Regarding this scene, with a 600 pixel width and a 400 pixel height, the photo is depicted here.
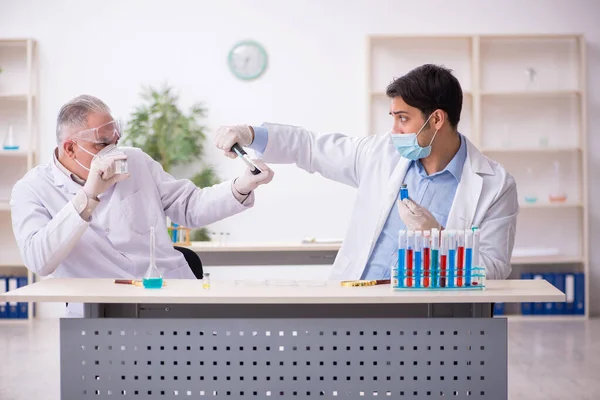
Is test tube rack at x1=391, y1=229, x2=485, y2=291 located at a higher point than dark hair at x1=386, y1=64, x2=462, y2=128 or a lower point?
lower

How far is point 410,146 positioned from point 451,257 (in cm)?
71

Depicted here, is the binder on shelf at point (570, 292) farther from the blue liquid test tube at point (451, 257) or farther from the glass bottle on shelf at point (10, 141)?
the glass bottle on shelf at point (10, 141)

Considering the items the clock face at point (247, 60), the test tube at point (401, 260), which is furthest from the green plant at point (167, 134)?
the test tube at point (401, 260)

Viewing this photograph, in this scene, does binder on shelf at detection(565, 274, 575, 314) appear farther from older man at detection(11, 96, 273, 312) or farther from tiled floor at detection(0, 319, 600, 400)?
older man at detection(11, 96, 273, 312)

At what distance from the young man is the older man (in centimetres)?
40

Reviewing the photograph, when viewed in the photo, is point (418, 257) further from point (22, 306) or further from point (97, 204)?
point (22, 306)

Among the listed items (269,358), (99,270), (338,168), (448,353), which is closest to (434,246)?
(448,353)

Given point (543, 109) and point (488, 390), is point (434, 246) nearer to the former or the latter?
point (488, 390)

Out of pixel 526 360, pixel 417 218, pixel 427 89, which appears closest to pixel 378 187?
pixel 427 89

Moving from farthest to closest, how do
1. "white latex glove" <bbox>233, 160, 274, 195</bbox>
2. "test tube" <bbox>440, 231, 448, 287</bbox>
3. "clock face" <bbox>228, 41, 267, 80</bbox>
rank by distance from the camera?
"clock face" <bbox>228, 41, 267, 80</bbox>
"white latex glove" <bbox>233, 160, 274, 195</bbox>
"test tube" <bbox>440, 231, 448, 287</bbox>

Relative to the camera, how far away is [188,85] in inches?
251

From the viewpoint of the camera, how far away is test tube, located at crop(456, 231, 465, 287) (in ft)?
7.79

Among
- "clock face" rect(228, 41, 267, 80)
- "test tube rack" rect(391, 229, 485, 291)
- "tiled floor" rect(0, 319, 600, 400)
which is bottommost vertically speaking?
"tiled floor" rect(0, 319, 600, 400)

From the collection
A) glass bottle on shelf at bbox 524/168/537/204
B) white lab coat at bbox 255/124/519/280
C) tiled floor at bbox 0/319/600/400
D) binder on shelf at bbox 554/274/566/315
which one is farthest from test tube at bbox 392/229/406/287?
glass bottle on shelf at bbox 524/168/537/204
